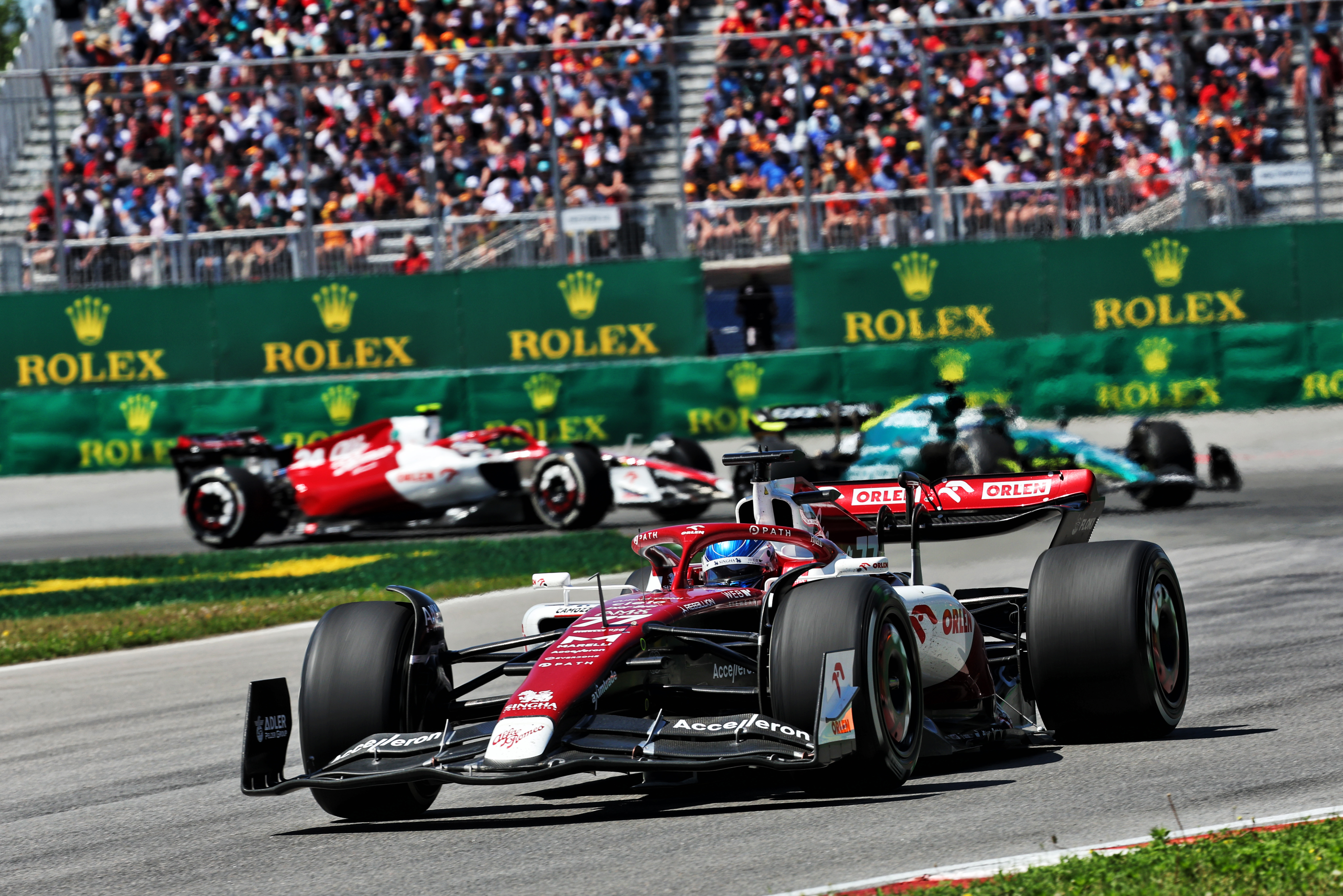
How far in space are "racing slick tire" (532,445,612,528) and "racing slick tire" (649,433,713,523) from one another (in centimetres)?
78

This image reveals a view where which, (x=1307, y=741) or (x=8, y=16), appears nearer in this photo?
(x=1307, y=741)

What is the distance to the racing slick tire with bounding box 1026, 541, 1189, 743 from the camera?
21.3 ft

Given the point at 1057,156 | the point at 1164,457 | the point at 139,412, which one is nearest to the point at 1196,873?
the point at 1164,457

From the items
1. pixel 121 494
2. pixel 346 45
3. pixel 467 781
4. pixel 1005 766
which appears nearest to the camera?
pixel 467 781

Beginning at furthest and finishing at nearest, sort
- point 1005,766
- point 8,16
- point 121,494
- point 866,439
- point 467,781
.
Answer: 1. point 8,16
2. point 121,494
3. point 866,439
4. point 1005,766
5. point 467,781

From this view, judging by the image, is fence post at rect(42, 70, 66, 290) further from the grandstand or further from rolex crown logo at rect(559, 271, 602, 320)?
rolex crown logo at rect(559, 271, 602, 320)

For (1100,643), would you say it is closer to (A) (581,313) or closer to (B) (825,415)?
(B) (825,415)

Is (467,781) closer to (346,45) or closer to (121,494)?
(121,494)

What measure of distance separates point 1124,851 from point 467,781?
6.41 ft

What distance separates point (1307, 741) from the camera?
638 cm

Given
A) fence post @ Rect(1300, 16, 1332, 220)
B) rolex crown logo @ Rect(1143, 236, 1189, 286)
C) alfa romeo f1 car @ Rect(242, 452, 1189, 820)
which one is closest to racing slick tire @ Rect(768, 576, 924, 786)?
alfa romeo f1 car @ Rect(242, 452, 1189, 820)

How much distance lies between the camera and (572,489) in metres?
16.8

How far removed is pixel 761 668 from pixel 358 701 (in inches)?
54.7

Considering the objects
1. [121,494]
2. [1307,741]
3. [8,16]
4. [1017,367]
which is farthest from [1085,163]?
[8,16]
